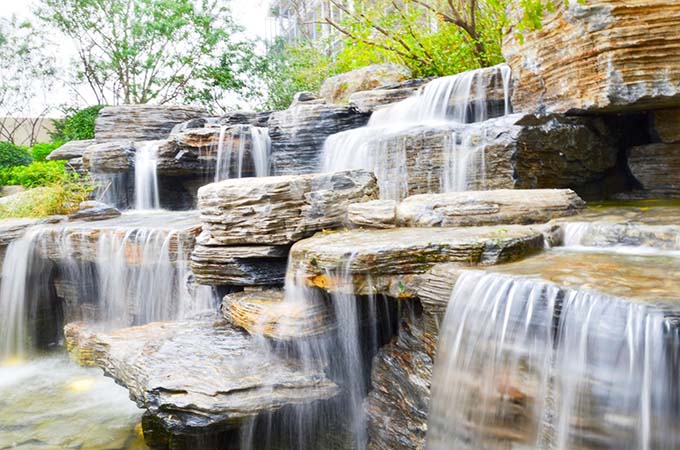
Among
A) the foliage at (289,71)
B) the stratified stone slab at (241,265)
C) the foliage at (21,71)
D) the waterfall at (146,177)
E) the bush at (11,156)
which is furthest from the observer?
the foliage at (21,71)

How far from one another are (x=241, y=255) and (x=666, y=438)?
3.86 metres

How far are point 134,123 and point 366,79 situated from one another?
6.34m

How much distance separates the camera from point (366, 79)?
1216 centimetres

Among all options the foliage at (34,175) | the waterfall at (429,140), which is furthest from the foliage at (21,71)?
the waterfall at (429,140)

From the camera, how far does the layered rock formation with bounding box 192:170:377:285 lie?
5.06 meters

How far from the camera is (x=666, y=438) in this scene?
7.56ft

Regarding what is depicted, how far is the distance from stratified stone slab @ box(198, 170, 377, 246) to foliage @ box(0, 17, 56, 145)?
23.4 metres

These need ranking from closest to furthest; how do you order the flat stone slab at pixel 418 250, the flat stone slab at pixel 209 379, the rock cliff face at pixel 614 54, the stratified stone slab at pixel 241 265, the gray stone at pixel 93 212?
1. the flat stone slab at pixel 418 250
2. the flat stone slab at pixel 209 379
3. the rock cliff face at pixel 614 54
4. the stratified stone slab at pixel 241 265
5. the gray stone at pixel 93 212

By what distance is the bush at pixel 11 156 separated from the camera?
720 inches

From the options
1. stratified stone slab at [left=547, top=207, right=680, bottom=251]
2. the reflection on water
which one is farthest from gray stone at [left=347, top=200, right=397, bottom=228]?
the reflection on water

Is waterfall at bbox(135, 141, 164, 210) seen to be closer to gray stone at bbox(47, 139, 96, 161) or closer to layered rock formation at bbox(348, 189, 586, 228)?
gray stone at bbox(47, 139, 96, 161)

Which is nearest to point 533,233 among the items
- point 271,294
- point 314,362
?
point 314,362

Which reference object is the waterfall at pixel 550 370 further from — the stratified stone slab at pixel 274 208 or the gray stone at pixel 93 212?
the gray stone at pixel 93 212

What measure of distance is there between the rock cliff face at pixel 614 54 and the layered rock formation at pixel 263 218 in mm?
2547
